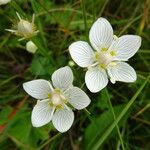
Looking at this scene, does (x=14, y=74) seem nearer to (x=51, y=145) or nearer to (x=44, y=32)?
(x=44, y=32)

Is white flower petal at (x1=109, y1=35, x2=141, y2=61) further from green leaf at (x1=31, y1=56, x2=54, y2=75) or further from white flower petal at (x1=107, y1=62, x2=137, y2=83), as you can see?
green leaf at (x1=31, y1=56, x2=54, y2=75)

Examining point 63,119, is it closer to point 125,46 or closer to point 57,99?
point 57,99

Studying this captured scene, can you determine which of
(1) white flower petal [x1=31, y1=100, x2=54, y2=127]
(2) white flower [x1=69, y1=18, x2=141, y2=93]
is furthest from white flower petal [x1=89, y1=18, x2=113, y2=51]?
(1) white flower petal [x1=31, y1=100, x2=54, y2=127]

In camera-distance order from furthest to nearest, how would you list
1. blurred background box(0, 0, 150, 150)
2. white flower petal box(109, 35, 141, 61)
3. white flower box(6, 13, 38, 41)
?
blurred background box(0, 0, 150, 150) < white flower petal box(109, 35, 141, 61) < white flower box(6, 13, 38, 41)

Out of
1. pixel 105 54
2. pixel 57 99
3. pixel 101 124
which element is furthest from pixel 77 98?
pixel 101 124

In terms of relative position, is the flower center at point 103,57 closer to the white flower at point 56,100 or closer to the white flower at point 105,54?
the white flower at point 105,54

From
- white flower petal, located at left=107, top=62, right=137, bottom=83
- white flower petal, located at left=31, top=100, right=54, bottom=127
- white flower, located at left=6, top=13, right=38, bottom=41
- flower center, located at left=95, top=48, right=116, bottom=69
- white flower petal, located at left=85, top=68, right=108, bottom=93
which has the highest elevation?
white flower, located at left=6, top=13, right=38, bottom=41

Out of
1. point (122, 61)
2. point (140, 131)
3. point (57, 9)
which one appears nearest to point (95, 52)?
point (122, 61)
